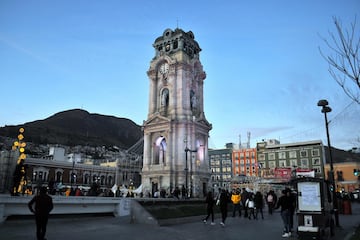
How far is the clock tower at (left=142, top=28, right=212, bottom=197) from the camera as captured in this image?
44.7 m

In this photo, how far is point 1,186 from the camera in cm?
2545

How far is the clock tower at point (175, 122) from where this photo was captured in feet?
147

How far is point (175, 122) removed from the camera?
45781 millimetres

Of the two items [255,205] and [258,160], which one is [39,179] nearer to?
[255,205]

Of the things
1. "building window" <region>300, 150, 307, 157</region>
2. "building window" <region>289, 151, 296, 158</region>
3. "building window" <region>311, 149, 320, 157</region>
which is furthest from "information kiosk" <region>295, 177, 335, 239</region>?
"building window" <region>289, 151, 296, 158</region>

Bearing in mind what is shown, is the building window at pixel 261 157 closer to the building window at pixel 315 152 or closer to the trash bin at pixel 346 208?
the building window at pixel 315 152

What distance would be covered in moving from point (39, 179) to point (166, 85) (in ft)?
108

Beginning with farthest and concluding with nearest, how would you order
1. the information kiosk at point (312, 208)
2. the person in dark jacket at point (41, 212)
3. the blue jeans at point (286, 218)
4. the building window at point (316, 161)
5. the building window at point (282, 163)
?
1. the building window at point (282, 163)
2. the building window at point (316, 161)
3. the blue jeans at point (286, 218)
4. the information kiosk at point (312, 208)
5. the person in dark jacket at point (41, 212)

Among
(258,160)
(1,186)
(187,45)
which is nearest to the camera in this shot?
(1,186)

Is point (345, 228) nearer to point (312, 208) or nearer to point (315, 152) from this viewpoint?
point (312, 208)

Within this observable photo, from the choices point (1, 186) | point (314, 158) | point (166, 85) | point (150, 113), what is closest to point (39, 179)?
point (150, 113)

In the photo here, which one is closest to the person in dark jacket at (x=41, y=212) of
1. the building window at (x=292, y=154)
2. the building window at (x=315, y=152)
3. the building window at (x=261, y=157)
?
the building window at (x=315, y=152)

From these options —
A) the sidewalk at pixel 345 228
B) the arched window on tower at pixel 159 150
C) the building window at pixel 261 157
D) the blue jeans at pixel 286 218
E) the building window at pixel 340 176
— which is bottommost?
the sidewalk at pixel 345 228

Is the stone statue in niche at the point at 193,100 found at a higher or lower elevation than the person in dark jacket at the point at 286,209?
higher
